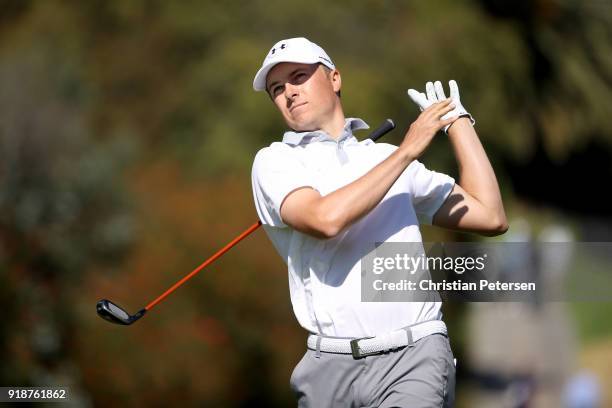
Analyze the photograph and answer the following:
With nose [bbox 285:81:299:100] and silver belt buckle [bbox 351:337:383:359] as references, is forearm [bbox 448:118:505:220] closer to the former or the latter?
nose [bbox 285:81:299:100]

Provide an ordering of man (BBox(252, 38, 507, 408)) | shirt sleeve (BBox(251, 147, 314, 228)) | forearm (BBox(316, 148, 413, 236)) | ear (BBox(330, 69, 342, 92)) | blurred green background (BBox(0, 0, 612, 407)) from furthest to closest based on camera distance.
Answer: blurred green background (BBox(0, 0, 612, 407))
ear (BBox(330, 69, 342, 92))
shirt sleeve (BBox(251, 147, 314, 228))
man (BBox(252, 38, 507, 408))
forearm (BBox(316, 148, 413, 236))

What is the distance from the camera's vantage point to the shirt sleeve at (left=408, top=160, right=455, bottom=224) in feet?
13.3

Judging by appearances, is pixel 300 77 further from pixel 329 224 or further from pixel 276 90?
pixel 329 224

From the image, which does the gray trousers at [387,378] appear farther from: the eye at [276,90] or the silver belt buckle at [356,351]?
the eye at [276,90]

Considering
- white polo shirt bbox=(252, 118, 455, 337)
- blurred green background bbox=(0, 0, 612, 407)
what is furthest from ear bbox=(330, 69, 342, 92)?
blurred green background bbox=(0, 0, 612, 407)

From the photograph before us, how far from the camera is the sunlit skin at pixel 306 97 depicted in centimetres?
406

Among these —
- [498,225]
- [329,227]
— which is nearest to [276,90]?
[329,227]

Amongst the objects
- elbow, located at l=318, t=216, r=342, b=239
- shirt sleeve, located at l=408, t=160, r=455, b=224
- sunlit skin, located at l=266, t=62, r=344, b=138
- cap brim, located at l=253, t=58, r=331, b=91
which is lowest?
elbow, located at l=318, t=216, r=342, b=239

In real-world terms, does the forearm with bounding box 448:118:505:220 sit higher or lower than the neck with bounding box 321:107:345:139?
lower

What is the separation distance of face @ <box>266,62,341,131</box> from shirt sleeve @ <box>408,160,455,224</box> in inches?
14.5

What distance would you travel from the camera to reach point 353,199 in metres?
3.60

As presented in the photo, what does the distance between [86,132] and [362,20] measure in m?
8.32

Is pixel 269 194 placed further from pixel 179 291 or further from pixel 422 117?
pixel 179 291

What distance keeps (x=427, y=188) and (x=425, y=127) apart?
14.6 inches
